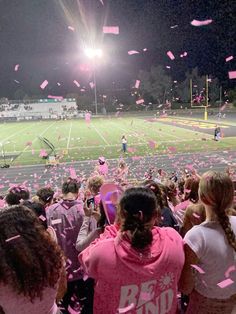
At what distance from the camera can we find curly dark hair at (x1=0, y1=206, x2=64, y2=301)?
1.67 meters

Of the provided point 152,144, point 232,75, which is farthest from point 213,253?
point 232,75

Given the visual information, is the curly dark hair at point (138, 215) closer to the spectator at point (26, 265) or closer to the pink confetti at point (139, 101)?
the spectator at point (26, 265)

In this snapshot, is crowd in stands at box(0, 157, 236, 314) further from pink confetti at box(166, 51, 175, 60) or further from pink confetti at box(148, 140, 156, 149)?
pink confetti at box(166, 51, 175, 60)

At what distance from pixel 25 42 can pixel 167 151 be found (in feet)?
257

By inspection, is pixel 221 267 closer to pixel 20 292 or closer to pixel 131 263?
pixel 131 263

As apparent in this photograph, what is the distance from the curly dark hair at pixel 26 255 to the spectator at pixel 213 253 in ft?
2.69

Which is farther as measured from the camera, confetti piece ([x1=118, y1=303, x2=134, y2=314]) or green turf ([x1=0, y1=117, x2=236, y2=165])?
green turf ([x1=0, y1=117, x2=236, y2=165])

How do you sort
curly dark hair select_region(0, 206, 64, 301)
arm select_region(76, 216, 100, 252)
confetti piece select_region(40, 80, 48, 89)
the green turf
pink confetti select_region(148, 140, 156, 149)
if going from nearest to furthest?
curly dark hair select_region(0, 206, 64, 301), arm select_region(76, 216, 100, 252), the green turf, pink confetti select_region(148, 140, 156, 149), confetti piece select_region(40, 80, 48, 89)

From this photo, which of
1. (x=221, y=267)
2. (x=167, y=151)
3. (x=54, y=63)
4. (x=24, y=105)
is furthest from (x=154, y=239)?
(x=54, y=63)

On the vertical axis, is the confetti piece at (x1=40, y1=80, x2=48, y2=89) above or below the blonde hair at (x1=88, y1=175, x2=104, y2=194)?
above

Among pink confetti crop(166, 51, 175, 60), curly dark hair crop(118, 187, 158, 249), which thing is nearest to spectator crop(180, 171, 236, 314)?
curly dark hair crop(118, 187, 158, 249)

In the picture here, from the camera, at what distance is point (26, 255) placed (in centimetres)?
169

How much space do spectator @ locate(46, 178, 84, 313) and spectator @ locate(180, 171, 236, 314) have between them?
3.83 ft

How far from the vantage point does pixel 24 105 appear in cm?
7806
